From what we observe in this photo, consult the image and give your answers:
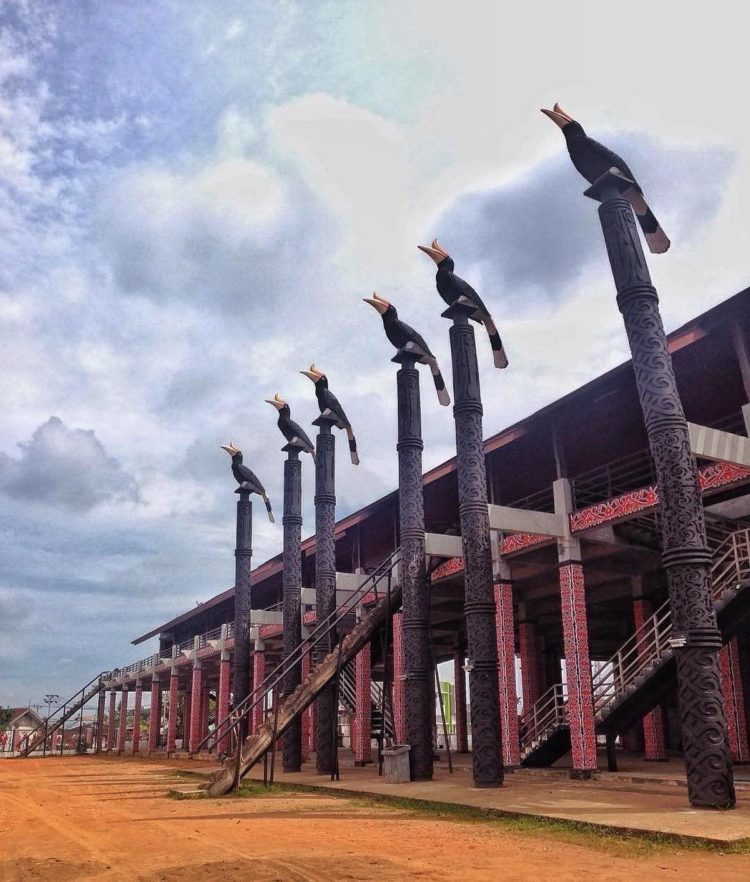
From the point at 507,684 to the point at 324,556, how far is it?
6819 mm

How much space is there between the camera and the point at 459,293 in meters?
18.4

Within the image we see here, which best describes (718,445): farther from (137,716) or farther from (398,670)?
(137,716)

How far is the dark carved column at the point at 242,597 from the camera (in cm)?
2709

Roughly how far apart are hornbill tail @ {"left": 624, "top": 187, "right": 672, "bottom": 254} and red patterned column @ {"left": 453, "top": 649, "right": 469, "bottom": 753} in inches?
917

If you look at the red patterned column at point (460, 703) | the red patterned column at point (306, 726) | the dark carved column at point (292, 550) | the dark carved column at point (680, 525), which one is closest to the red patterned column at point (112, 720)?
the red patterned column at point (306, 726)

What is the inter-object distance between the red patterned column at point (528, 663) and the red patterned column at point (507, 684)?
21.4ft

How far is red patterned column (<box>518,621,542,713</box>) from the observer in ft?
85.1

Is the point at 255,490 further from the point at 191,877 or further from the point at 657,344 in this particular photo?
the point at 191,877

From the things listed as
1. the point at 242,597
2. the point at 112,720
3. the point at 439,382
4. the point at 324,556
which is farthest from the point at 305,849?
the point at 112,720

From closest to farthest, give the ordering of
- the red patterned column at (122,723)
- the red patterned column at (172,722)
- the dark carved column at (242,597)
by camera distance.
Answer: the dark carved column at (242,597), the red patterned column at (172,722), the red patterned column at (122,723)

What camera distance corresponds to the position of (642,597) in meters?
21.8

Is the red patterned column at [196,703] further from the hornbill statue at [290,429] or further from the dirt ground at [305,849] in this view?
the dirt ground at [305,849]

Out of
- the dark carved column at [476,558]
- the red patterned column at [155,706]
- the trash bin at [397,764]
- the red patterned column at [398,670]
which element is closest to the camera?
the dark carved column at [476,558]

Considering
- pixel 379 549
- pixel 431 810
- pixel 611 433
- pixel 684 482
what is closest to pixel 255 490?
pixel 379 549
